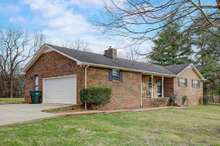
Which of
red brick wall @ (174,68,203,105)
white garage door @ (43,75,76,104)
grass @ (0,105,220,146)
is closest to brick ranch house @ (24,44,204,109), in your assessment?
white garage door @ (43,75,76,104)

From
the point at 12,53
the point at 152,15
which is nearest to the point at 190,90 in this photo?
the point at 152,15

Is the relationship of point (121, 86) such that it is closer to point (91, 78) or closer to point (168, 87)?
point (91, 78)

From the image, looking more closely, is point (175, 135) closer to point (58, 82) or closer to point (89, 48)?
point (58, 82)

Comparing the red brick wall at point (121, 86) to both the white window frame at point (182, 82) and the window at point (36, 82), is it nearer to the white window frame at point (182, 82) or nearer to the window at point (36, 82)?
the window at point (36, 82)

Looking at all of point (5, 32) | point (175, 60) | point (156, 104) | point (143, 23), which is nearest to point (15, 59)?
point (5, 32)

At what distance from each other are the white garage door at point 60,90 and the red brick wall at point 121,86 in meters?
1.50

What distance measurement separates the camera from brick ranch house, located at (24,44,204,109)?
700 inches

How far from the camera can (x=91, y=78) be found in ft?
57.5

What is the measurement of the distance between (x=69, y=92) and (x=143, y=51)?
11361 mm

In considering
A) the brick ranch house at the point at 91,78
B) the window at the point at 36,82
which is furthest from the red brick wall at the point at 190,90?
the window at the point at 36,82

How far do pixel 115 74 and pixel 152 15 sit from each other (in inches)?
524

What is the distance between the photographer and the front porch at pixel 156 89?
22.9 m

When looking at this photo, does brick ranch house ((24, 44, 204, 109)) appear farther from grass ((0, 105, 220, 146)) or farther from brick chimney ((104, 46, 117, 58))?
grass ((0, 105, 220, 146))

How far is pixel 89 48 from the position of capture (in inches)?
1941
